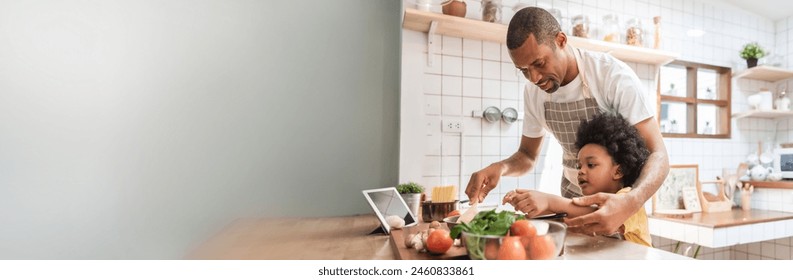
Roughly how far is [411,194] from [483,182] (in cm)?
18

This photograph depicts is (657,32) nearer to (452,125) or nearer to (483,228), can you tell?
(452,125)

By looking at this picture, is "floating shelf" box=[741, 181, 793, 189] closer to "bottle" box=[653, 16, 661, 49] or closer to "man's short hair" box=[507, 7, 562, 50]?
"bottle" box=[653, 16, 661, 49]

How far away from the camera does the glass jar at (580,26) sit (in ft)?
2.95

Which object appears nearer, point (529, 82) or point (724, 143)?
point (529, 82)

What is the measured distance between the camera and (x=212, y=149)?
2.43 ft

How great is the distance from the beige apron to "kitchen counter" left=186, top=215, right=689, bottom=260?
0.17 m

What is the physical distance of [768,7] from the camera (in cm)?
97

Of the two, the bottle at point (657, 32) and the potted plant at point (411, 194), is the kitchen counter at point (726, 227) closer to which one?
the bottle at point (657, 32)

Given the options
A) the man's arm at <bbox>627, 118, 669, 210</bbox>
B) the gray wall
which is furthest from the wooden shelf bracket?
the man's arm at <bbox>627, 118, 669, 210</bbox>

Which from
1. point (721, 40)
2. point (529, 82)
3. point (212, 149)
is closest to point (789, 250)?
point (721, 40)

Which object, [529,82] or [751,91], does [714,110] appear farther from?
[529,82]

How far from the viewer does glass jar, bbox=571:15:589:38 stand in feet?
2.95
